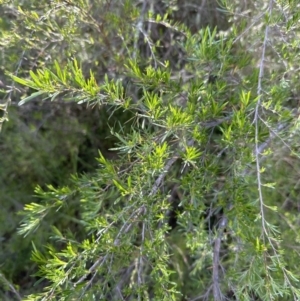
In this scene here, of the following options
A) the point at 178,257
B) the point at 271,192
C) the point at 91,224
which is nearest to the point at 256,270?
the point at 91,224

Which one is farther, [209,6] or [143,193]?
[209,6]

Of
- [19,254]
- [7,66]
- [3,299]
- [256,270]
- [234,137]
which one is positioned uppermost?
[234,137]

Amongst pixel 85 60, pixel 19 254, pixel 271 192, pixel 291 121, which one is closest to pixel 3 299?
pixel 19 254

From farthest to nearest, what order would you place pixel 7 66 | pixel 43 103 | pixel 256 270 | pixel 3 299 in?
pixel 43 103
pixel 3 299
pixel 7 66
pixel 256 270

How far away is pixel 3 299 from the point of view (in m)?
1.68

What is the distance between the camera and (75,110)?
82.7 inches

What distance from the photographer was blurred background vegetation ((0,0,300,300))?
1.53 metres

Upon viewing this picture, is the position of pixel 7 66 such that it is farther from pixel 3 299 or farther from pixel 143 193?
pixel 3 299

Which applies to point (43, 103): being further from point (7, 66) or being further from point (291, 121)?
point (291, 121)

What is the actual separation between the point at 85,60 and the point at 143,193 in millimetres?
→ 860

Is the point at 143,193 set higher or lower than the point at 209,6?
lower

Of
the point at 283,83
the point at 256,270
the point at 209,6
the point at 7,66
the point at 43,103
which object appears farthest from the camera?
the point at 43,103

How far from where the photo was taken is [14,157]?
81.0 inches

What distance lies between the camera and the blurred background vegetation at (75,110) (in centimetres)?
153
